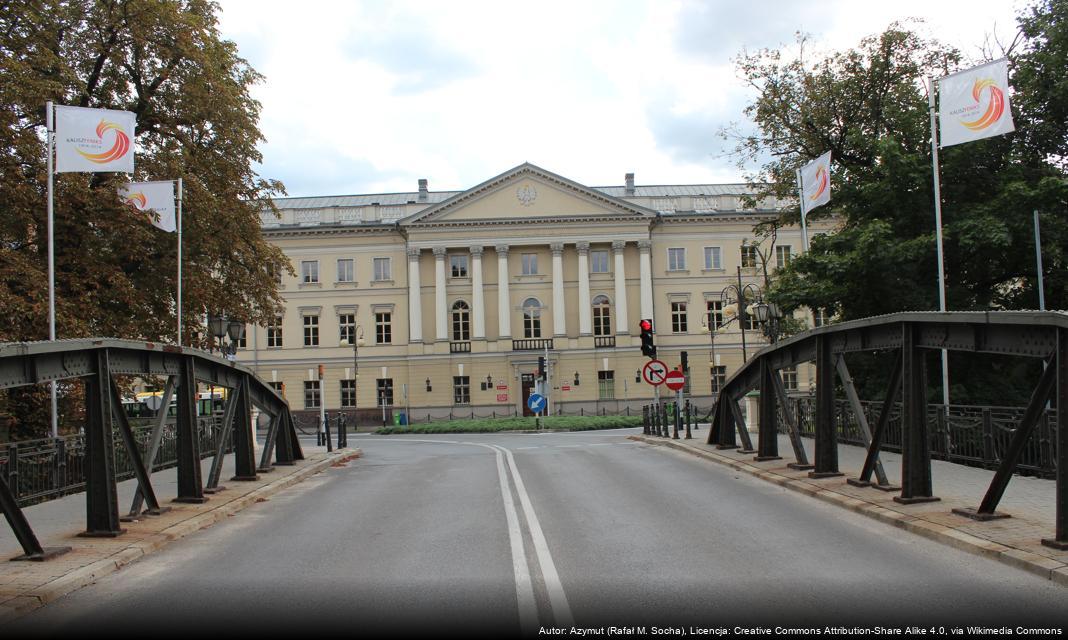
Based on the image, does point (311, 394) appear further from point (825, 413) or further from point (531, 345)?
point (825, 413)

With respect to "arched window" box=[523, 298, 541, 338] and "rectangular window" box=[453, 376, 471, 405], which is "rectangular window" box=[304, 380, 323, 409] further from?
"arched window" box=[523, 298, 541, 338]

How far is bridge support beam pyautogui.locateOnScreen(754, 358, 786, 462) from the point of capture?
17.0 m

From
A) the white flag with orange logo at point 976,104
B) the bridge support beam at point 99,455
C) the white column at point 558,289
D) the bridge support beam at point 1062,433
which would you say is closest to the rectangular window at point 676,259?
the white column at point 558,289

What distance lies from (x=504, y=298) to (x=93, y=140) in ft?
161

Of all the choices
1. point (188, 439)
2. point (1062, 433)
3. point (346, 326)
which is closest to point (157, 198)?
point (188, 439)

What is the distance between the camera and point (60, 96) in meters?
23.7

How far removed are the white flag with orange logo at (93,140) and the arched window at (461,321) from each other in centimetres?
4943

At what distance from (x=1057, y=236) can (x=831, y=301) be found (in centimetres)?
597

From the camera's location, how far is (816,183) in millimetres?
25719

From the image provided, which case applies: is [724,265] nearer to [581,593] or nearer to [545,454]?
[545,454]

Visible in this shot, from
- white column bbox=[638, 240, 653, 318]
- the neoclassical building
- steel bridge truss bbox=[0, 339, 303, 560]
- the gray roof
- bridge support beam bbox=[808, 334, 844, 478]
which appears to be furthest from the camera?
the gray roof

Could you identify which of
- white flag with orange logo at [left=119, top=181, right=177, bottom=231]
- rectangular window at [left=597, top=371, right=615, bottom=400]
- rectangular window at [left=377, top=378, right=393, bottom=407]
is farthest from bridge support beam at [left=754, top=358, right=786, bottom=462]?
rectangular window at [left=377, top=378, right=393, bottom=407]

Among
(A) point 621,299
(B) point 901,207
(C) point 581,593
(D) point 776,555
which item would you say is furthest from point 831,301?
(A) point 621,299

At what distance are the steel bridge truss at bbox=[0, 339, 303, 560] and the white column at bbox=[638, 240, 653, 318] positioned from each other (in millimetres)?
53956
